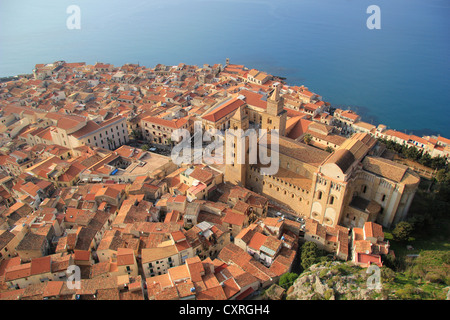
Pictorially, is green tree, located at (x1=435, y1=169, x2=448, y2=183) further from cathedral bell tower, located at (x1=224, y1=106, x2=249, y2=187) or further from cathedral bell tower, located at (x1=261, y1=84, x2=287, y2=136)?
cathedral bell tower, located at (x1=224, y1=106, x2=249, y2=187)

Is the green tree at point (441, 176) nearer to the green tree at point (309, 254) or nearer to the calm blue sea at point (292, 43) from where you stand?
the green tree at point (309, 254)

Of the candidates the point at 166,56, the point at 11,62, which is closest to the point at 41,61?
the point at 11,62

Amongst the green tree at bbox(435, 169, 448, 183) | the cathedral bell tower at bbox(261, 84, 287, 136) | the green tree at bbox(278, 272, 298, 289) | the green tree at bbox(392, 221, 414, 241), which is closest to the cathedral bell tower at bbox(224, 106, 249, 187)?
the cathedral bell tower at bbox(261, 84, 287, 136)

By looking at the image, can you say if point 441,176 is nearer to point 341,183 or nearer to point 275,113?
point 341,183

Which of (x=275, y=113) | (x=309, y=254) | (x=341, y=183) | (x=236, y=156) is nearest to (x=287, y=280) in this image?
(x=309, y=254)
